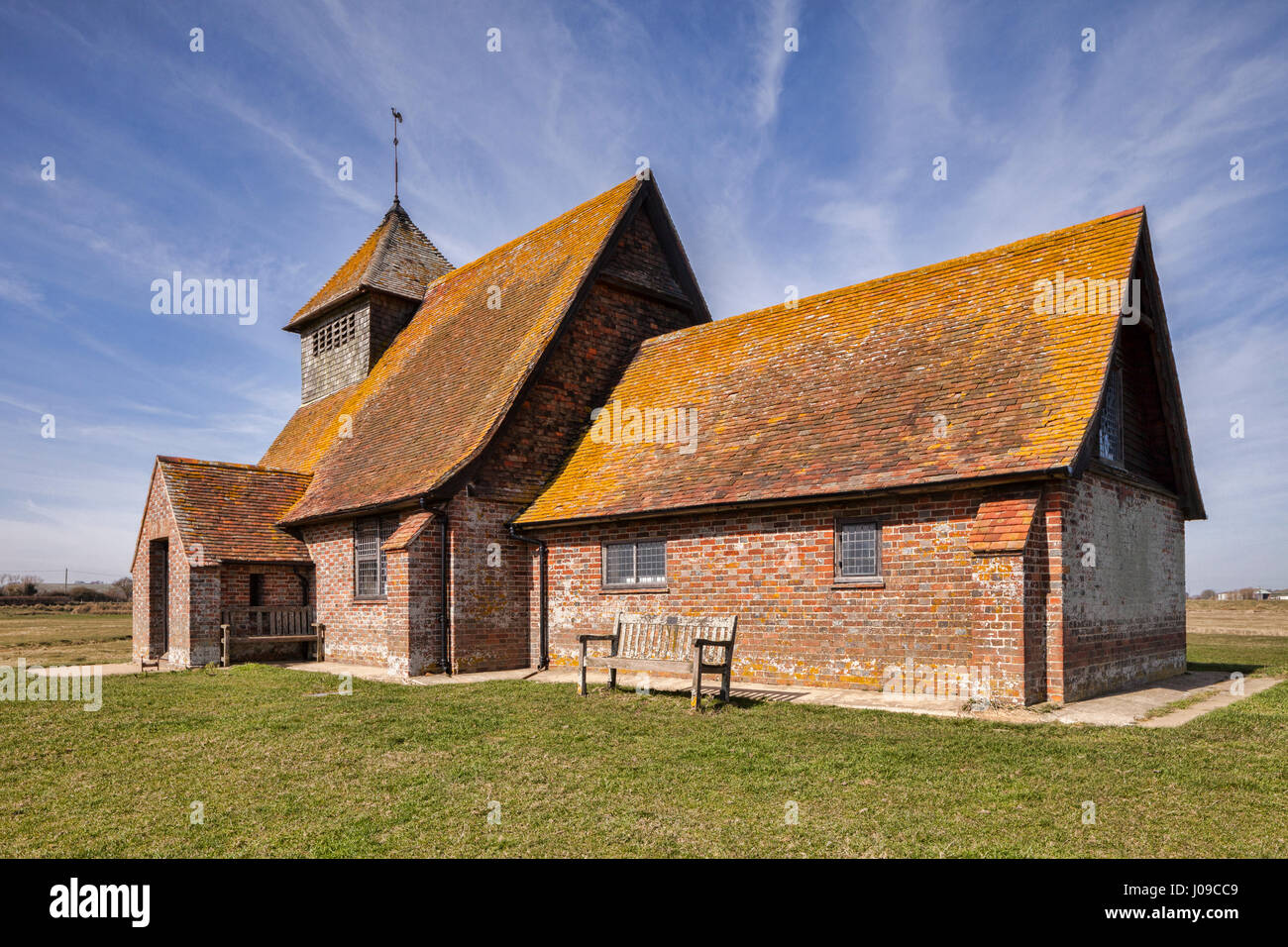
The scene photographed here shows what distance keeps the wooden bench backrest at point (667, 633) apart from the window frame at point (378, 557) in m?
5.77

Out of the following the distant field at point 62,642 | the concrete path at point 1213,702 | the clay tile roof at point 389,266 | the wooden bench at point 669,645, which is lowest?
the distant field at point 62,642

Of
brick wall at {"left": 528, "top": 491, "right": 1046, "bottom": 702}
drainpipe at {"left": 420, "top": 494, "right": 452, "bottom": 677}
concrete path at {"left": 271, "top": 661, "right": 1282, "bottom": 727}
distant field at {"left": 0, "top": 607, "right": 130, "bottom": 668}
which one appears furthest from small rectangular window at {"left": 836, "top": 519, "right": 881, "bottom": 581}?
distant field at {"left": 0, "top": 607, "right": 130, "bottom": 668}

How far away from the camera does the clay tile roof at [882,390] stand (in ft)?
Result: 38.3

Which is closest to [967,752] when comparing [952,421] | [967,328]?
[952,421]

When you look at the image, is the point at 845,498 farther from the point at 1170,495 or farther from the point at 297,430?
the point at 297,430

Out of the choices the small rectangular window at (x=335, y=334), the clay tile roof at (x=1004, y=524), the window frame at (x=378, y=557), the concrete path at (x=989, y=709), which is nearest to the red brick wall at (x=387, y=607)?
the window frame at (x=378, y=557)

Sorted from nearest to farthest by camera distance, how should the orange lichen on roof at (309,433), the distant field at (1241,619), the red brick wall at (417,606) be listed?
the red brick wall at (417,606), the orange lichen on roof at (309,433), the distant field at (1241,619)

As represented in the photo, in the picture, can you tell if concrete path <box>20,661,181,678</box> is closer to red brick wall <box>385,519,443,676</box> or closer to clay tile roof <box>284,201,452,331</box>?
red brick wall <box>385,519,443,676</box>

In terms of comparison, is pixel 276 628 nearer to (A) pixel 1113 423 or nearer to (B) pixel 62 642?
(B) pixel 62 642

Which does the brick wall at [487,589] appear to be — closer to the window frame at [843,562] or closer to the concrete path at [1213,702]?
the window frame at [843,562]

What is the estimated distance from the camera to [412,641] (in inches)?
603

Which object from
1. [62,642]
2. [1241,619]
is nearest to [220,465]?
[62,642]

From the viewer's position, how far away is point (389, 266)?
25078 mm

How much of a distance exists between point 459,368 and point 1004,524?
1258 centimetres
